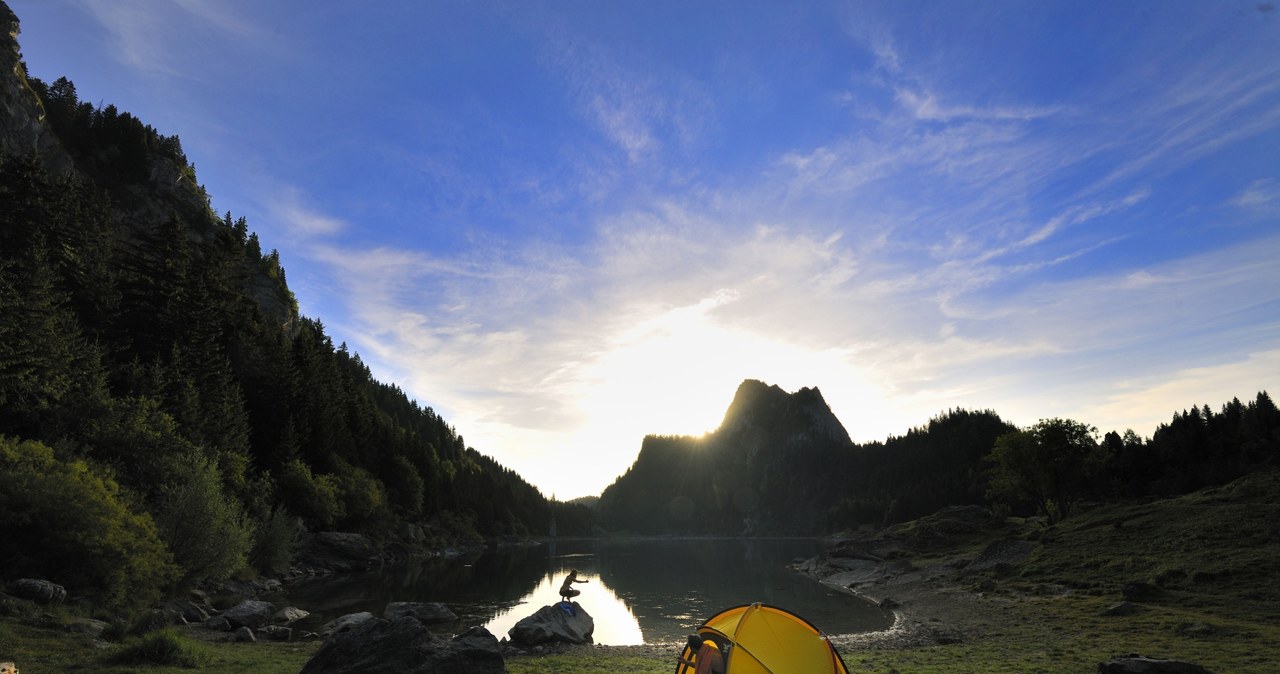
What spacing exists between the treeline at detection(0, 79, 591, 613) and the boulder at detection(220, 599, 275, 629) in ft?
13.4

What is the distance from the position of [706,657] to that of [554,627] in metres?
15.4

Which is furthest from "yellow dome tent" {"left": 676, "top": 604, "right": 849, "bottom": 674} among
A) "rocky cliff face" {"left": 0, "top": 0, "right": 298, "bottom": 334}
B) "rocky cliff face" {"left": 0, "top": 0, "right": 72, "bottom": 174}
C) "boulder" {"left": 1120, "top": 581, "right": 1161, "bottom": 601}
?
"rocky cliff face" {"left": 0, "top": 0, "right": 72, "bottom": 174}

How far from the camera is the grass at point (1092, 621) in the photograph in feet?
61.5

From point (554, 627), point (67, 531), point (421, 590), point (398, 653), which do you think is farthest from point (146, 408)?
point (398, 653)

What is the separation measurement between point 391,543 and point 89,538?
69133 millimetres

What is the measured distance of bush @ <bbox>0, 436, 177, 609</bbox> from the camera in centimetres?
2530

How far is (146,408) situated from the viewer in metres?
42.3

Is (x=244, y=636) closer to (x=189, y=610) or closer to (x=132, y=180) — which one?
(x=189, y=610)

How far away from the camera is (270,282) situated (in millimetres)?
136000

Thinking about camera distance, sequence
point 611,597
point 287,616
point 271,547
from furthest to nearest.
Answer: point 611,597 < point 271,547 < point 287,616

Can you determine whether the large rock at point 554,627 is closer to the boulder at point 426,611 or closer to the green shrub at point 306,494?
the boulder at point 426,611

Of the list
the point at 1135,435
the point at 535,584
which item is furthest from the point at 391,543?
the point at 1135,435

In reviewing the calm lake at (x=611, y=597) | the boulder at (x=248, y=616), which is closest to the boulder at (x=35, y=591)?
the boulder at (x=248, y=616)

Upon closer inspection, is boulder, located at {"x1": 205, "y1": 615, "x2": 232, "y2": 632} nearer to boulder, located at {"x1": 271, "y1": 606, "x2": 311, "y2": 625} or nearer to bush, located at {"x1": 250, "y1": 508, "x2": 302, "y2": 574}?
boulder, located at {"x1": 271, "y1": 606, "x2": 311, "y2": 625}
